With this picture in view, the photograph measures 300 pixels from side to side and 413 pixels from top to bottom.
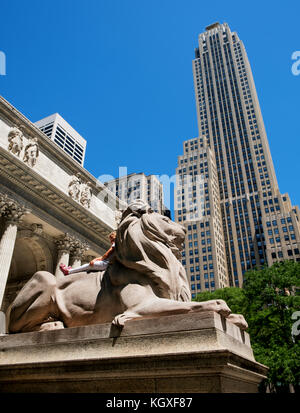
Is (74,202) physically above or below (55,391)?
above

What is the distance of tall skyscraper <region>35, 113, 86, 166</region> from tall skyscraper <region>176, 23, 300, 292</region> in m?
58.3

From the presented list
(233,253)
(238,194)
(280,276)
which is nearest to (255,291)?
(280,276)

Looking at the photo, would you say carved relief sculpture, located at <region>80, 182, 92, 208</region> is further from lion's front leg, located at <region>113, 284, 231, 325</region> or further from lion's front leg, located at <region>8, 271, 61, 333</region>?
lion's front leg, located at <region>113, 284, 231, 325</region>

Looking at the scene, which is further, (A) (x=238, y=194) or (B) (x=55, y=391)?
(A) (x=238, y=194)

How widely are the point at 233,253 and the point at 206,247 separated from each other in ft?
46.6

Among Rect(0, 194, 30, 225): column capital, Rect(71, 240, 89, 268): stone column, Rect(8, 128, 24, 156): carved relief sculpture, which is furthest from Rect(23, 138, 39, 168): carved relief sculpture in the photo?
Rect(71, 240, 89, 268): stone column

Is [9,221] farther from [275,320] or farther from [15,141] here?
[275,320]

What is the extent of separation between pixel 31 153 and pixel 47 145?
118 inches

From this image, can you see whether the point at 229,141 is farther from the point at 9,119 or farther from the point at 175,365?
the point at 175,365

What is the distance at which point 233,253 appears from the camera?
330ft

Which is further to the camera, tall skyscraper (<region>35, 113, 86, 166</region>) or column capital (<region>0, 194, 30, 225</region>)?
tall skyscraper (<region>35, 113, 86, 166</region>)

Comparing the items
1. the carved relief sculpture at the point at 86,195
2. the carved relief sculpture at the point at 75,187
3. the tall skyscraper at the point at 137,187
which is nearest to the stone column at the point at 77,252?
the carved relief sculpture at the point at 86,195

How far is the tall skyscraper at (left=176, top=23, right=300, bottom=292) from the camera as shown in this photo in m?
90.6

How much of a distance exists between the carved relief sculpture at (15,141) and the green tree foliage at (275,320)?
20.2m
